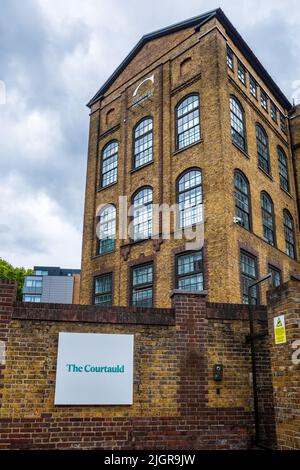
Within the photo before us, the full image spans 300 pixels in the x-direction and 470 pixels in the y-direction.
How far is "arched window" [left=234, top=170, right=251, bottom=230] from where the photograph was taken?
612 inches

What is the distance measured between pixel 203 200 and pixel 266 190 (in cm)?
404

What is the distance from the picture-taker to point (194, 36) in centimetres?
1798

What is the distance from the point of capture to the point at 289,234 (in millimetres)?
19344

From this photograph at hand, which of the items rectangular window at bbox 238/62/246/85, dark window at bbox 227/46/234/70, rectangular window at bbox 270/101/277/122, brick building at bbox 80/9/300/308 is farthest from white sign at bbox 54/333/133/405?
rectangular window at bbox 270/101/277/122

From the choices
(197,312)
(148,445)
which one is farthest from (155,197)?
(148,445)

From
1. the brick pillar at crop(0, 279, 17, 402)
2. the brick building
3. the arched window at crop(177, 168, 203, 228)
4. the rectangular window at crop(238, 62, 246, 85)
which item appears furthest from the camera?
the rectangular window at crop(238, 62, 246, 85)

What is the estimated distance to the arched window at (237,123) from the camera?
16734 mm

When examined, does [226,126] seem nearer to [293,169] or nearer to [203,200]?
[203,200]

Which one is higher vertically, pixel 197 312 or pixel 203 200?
pixel 203 200

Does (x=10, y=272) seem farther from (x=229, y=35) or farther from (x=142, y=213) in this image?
(x=229, y=35)

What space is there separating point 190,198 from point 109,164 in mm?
6044

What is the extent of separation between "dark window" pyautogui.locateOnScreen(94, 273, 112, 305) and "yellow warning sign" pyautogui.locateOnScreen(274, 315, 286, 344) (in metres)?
10.8

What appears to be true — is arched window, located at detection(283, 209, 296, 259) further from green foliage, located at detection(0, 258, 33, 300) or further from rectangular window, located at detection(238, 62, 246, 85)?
green foliage, located at detection(0, 258, 33, 300)

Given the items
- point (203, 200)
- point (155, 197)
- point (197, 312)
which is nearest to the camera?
point (197, 312)
